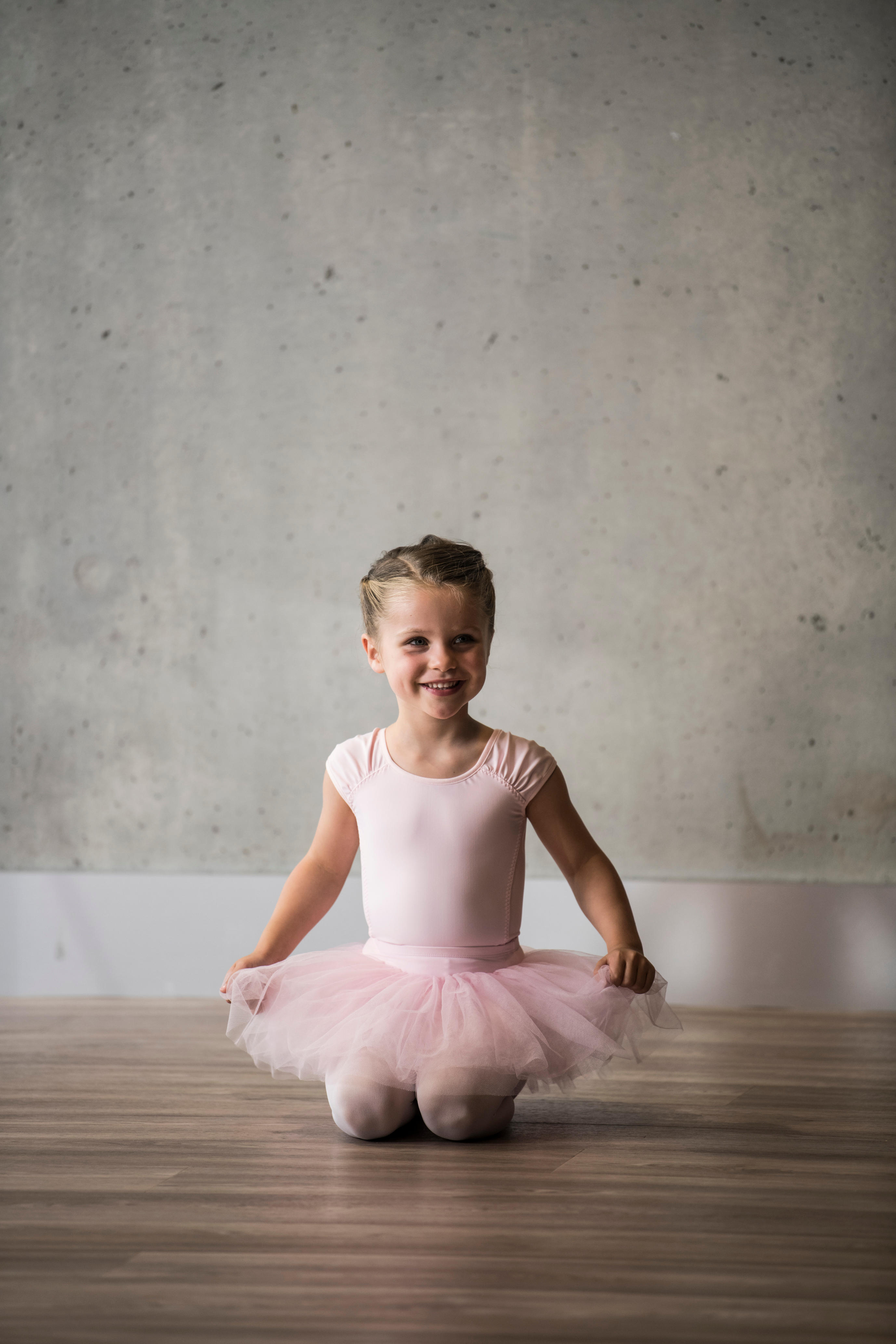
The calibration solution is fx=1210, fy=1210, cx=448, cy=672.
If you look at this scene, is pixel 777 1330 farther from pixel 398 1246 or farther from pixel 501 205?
pixel 501 205

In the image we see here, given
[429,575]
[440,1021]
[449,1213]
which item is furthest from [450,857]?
[449,1213]

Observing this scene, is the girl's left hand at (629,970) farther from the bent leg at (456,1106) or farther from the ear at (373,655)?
the ear at (373,655)

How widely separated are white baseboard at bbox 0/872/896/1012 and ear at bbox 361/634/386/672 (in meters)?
0.70

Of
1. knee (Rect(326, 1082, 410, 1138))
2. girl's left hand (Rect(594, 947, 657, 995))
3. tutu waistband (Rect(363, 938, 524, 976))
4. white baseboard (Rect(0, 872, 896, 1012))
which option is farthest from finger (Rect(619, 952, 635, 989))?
white baseboard (Rect(0, 872, 896, 1012))

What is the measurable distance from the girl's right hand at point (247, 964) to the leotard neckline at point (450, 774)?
0.78 ft

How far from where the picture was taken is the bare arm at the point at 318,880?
1.29 m

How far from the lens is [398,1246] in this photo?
840mm

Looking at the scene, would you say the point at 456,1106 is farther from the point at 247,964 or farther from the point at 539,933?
the point at 539,933

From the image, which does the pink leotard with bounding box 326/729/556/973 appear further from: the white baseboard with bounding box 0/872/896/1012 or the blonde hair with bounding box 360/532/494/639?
the white baseboard with bounding box 0/872/896/1012

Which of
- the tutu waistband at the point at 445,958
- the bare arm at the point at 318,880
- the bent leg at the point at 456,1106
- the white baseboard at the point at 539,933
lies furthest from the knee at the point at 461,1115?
the white baseboard at the point at 539,933

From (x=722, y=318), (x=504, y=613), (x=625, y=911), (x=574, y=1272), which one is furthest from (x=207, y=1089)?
(x=722, y=318)

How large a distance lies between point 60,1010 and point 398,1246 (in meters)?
1.10

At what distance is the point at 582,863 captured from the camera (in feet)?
4.28

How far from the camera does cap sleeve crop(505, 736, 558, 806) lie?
4.22 feet
